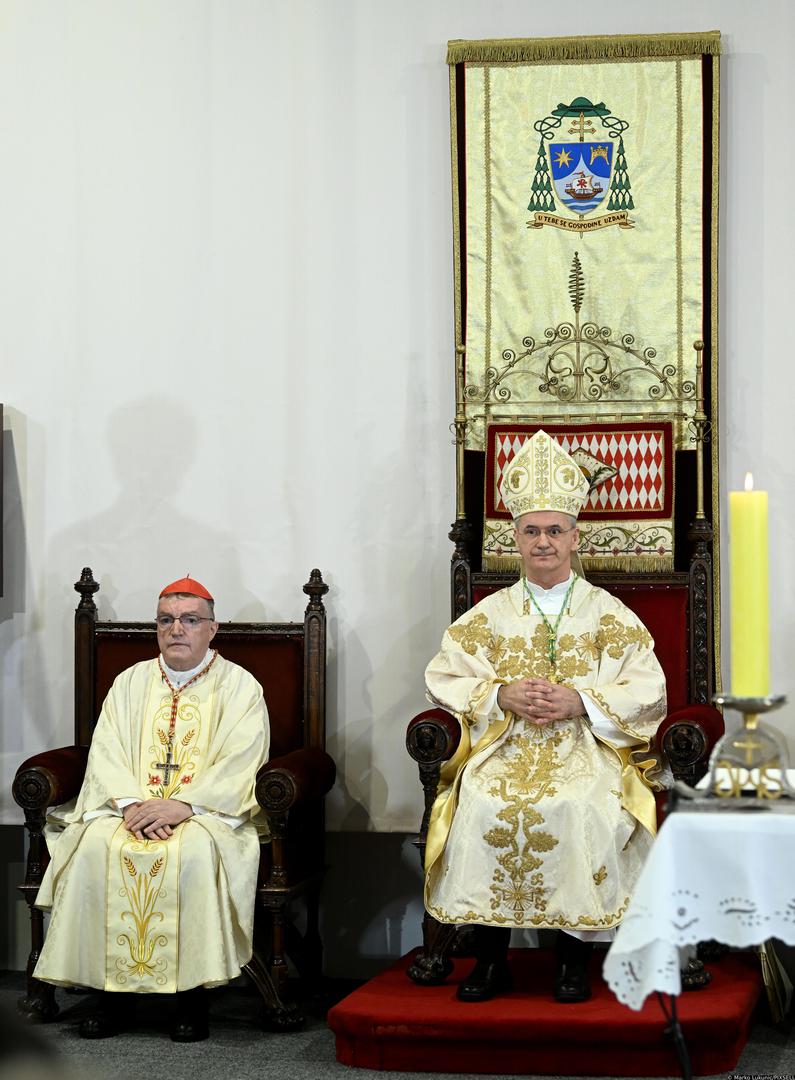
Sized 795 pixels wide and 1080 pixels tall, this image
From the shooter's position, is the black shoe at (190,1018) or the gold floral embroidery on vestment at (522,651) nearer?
the black shoe at (190,1018)

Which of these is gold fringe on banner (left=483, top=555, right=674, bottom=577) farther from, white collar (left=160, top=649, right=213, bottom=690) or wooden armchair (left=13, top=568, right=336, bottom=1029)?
white collar (left=160, top=649, right=213, bottom=690)

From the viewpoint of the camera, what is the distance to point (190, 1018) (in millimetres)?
5164

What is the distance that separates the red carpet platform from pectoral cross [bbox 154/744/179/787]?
122cm

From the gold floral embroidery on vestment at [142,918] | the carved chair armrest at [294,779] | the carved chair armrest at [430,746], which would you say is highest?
the carved chair armrest at [430,746]

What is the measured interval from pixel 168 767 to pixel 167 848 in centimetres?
52

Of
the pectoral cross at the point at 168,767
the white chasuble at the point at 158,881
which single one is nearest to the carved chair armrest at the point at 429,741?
the white chasuble at the point at 158,881

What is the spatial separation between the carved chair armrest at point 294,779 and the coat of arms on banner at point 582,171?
8.49 ft

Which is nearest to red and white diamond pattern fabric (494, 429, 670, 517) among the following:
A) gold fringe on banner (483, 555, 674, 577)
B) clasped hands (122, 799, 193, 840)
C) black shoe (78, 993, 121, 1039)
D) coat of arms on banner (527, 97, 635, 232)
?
Answer: gold fringe on banner (483, 555, 674, 577)

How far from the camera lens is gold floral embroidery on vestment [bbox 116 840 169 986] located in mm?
5043

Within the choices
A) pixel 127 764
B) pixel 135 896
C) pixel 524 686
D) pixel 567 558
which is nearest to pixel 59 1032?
pixel 135 896

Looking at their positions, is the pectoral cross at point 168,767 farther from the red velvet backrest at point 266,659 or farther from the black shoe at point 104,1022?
the black shoe at point 104,1022

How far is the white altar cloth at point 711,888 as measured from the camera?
8.67 feet

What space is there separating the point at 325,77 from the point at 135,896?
12.5 feet

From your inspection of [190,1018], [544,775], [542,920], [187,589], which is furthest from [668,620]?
[190,1018]
